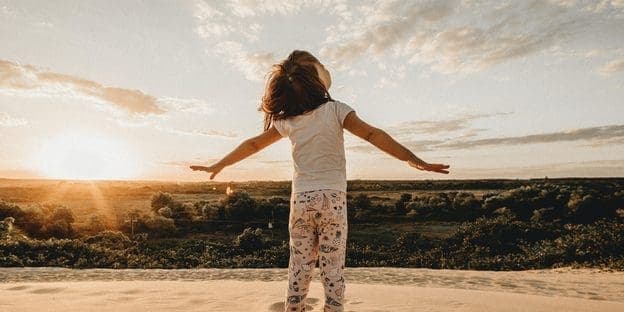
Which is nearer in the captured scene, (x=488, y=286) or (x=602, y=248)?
(x=488, y=286)

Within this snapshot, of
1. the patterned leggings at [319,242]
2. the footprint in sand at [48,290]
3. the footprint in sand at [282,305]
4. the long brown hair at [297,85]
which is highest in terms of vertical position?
the long brown hair at [297,85]

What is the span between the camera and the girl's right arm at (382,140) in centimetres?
297

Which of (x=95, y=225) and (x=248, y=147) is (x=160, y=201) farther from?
(x=248, y=147)

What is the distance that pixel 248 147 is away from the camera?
11.5 ft

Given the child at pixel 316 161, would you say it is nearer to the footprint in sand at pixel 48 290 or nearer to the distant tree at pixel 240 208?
the footprint in sand at pixel 48 290

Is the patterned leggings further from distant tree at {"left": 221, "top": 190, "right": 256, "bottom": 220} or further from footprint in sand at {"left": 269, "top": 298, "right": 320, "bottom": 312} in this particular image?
distant tree at {"left": 221, "top": 190, "right": 256, "bottom": 220}

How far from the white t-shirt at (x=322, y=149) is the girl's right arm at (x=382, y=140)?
61 mm

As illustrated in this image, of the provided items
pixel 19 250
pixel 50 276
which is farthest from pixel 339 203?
pixel 19 250

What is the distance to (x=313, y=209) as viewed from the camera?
119 inches

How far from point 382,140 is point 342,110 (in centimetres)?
31

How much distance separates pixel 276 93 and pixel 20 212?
2368cm

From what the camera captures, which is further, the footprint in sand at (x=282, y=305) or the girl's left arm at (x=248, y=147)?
the footprint in sand at (x=282, y=305)

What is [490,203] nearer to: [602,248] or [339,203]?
[602,248]

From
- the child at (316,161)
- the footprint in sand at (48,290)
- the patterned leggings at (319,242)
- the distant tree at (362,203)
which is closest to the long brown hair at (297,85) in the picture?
the child at (316,161)
